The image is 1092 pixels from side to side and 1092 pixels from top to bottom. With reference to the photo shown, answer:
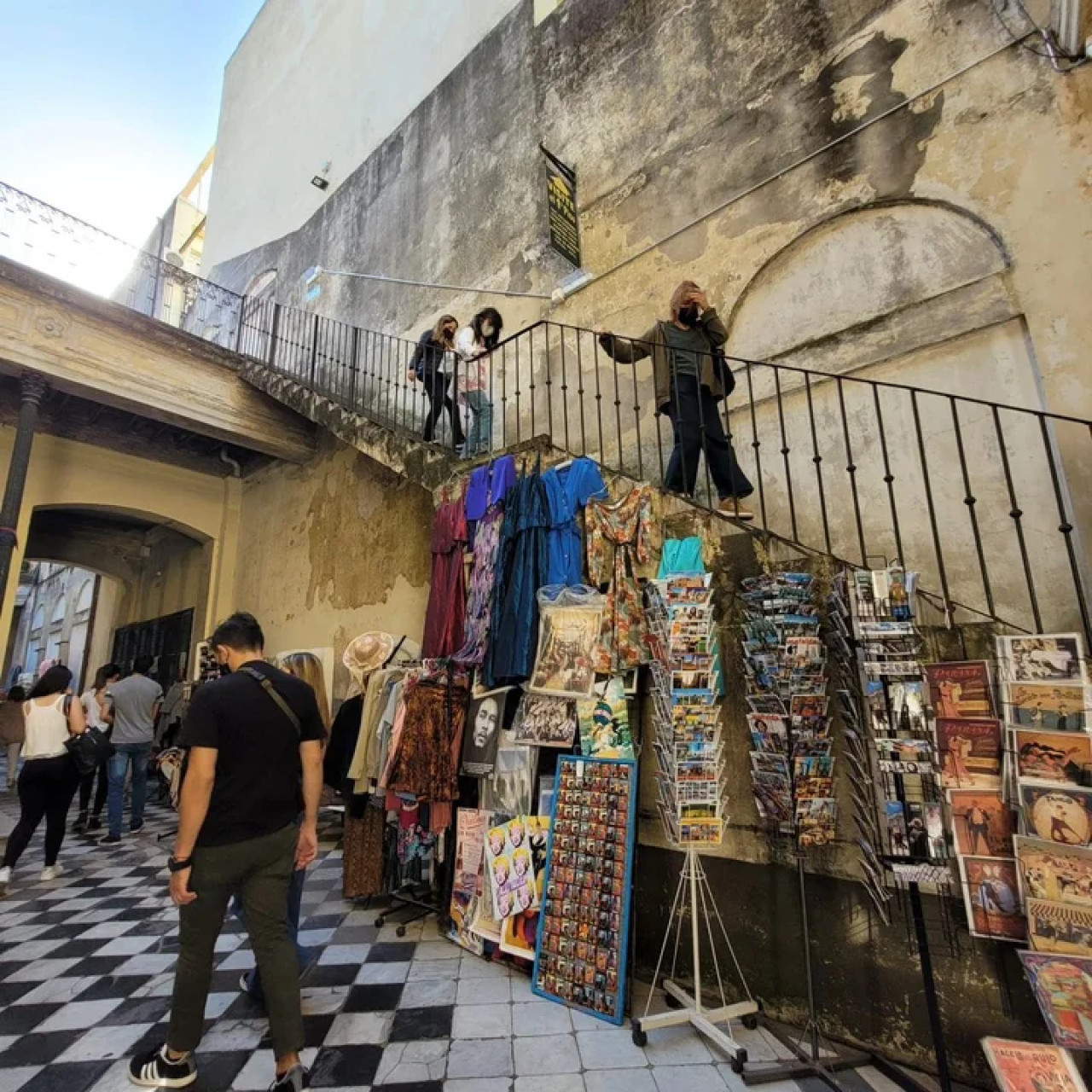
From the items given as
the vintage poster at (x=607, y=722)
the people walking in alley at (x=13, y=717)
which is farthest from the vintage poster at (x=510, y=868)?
the people walking in alley at (x=13, y=717)

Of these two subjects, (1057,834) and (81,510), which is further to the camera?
(81,510)

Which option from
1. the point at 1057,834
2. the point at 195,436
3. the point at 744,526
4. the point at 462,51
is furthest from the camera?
the point at 195,436

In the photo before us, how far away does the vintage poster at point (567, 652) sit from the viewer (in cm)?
341

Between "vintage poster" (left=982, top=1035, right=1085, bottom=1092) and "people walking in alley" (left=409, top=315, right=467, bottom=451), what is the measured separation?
522cm

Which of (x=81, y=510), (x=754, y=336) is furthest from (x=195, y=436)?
(x=754, y=336)

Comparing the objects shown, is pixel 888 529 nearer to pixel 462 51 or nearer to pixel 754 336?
pixel 754 336

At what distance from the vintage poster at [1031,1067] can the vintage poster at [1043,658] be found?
1.17 metres

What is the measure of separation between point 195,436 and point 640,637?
876 centimetres

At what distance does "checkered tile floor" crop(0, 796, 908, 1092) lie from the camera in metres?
2.38

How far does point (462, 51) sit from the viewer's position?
8797 mm

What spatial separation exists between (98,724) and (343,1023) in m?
5.04

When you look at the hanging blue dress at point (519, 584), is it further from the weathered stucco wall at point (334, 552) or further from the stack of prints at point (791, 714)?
the weathered stucco wall at point (334, 552)

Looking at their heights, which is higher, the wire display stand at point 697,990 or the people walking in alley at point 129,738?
the people walking in alley at point 129,738

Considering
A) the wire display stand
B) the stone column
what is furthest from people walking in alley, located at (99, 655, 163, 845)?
the wire display stand
